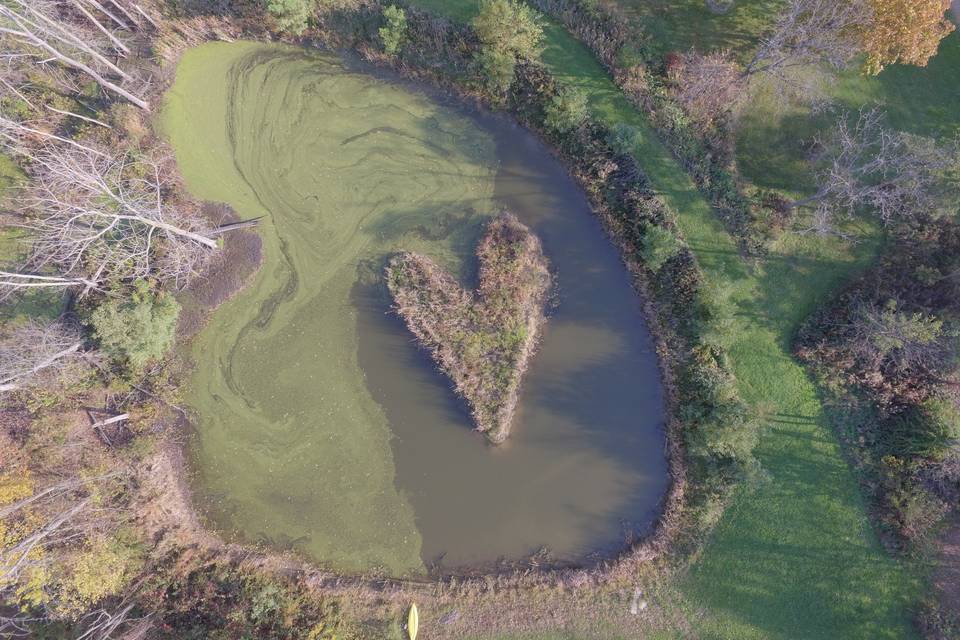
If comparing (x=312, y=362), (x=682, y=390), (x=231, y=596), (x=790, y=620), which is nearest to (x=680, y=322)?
(x=682, y=390)

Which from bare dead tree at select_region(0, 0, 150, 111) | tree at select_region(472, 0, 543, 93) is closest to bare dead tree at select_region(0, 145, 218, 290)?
bare dead tree at select_region(0, 0, 150, 111)

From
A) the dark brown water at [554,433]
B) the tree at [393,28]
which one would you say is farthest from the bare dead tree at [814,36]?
the tree at [393,28]

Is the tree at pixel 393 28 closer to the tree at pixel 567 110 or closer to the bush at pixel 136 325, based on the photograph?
the tree at pixel 567 110

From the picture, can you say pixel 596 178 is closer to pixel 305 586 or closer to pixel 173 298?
pixel 173 298

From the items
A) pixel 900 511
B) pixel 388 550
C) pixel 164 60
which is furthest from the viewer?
pixel 164 60

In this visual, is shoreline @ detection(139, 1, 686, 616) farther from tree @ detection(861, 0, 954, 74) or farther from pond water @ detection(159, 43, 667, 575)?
tree @ detection(861, 0, 954, 74)

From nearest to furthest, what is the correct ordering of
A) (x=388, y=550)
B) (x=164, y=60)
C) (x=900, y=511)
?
(x=900, y=511), (x=388, y=550), (x=164, y=60)
